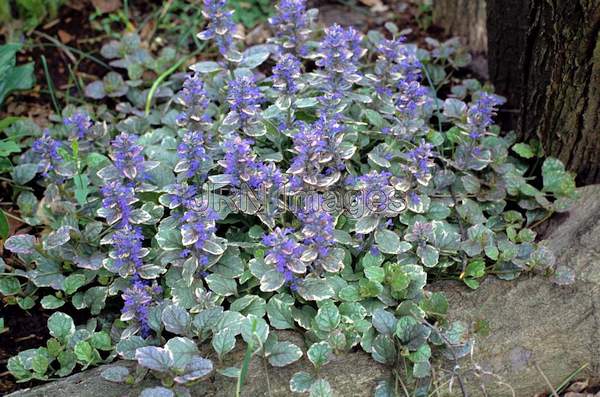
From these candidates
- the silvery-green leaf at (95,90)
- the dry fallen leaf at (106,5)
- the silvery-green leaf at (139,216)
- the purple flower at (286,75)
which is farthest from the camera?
the dry fallen leaf at (106,5)

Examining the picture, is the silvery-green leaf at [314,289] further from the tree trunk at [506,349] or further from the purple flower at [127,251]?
the purple flower at [127,251]

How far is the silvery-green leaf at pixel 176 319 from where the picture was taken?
259 cm

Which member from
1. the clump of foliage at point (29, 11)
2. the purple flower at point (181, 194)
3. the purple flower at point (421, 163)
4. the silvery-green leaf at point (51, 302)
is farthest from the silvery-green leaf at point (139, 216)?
the clump of foliage at point (29, 11)

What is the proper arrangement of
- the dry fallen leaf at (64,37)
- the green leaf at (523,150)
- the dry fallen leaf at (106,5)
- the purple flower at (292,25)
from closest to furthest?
1. the purple flower at (292,25)
2. the green leaf at (523,150)
3. the dry fallen leaf at (64,37)
4. the dry fallen leaf at (106,5)

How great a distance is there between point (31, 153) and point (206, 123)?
0.98 meters

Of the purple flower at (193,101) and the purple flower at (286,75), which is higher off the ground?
the purple flower at (286,75)

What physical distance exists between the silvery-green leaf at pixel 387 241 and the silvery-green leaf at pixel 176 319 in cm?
80

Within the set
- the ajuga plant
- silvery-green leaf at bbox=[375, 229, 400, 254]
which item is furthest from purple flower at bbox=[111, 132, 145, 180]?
silvery-green leaf at bbox=[375, 229, 400, 254]

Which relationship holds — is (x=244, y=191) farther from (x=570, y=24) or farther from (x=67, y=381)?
(x=570, y=24)

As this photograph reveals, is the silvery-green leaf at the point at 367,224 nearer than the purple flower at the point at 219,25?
Yes

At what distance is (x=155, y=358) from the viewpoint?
7.98ft

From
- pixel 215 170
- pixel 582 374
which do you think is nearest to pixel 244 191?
pixel 215 170

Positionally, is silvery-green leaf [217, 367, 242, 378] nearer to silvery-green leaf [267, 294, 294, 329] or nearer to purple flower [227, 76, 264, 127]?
silvery-green leaf [267, 294, 294, 329]

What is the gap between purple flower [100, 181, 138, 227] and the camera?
274cm
